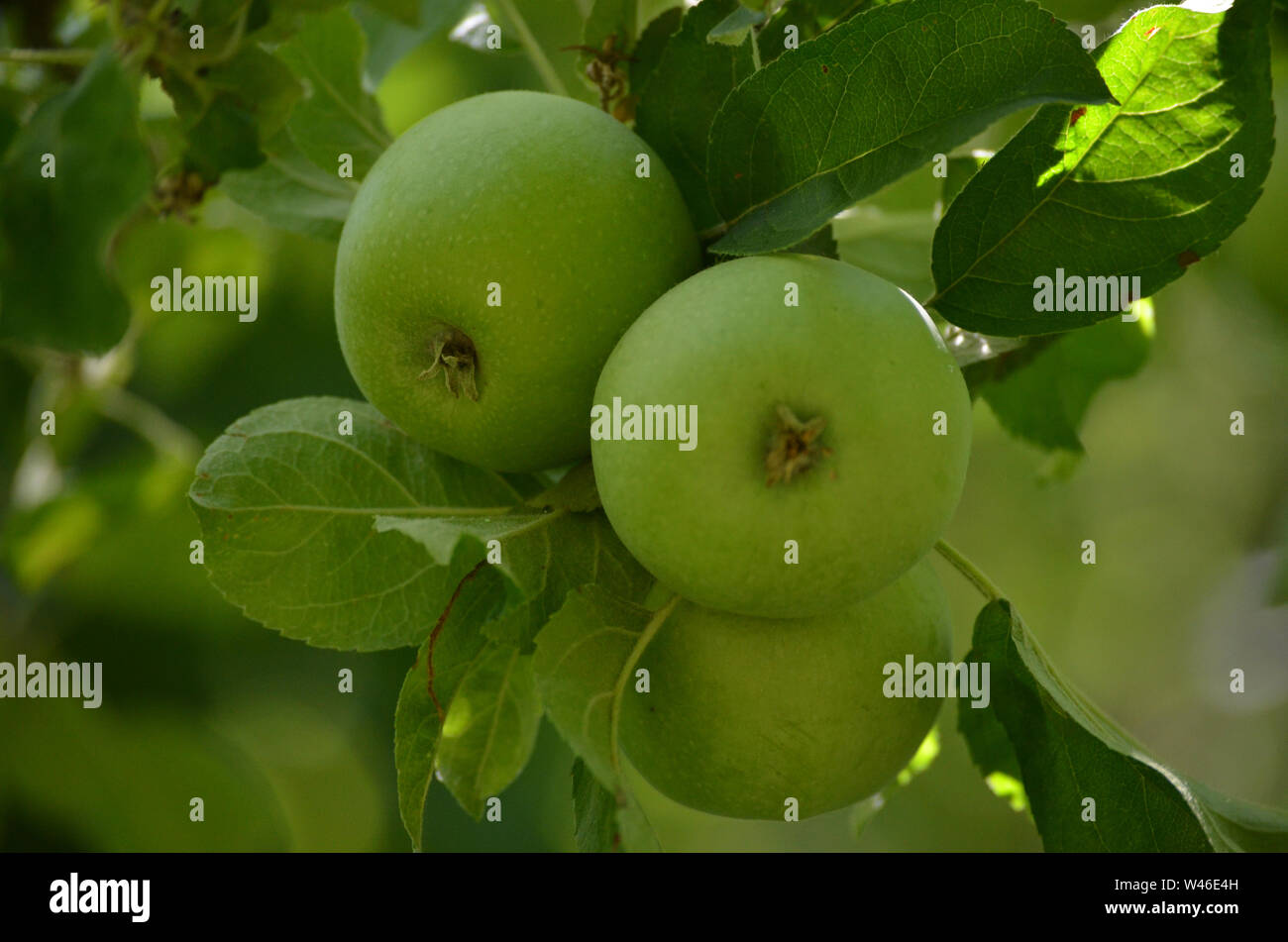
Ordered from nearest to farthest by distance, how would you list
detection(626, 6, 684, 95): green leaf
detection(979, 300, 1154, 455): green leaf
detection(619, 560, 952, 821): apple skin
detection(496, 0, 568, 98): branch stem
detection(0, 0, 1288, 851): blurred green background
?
1. detection(619, 560, 952, 821): apple skin
2. detection(626, 6, 684, 95): green leaf
3. detection(496, 0, 568, 98): branch stem
4. detection(979, 300, 1154, 455): green leaf
5. detection(0, 0, 1288, 851): blurred green background

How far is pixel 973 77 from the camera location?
92cm

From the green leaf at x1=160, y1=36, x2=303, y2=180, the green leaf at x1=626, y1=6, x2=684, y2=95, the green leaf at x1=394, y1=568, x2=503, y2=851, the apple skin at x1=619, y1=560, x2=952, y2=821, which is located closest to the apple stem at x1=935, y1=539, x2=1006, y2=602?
the apple skin at x1=619, y1=560, x2=952, y2=821

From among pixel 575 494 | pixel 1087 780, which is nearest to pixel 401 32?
pixel 575 494

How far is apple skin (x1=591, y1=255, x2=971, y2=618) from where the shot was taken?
88cm

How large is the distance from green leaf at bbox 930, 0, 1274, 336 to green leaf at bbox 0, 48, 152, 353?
79 centimetres

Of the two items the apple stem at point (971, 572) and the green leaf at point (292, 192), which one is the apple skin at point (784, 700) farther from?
the green leaf at point (292, 192)

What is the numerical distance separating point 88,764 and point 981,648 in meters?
1.66

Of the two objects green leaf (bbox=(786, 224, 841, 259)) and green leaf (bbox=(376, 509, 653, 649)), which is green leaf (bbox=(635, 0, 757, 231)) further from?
green leaf (bbox=(376, 509, 653, 649))

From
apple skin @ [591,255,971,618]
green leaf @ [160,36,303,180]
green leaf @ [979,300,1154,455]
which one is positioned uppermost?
green leaf @ [160,36,303,180]

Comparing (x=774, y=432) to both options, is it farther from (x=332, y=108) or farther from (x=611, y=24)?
(x=332, y=108)

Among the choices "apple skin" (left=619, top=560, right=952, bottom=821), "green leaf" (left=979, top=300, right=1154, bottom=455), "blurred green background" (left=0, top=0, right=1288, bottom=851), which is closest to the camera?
"apple skin" (left=619, top=560, right=952, bottom=821)

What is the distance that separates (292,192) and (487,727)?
0.63 m

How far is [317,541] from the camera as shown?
3.68ft

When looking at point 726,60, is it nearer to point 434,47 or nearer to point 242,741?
point 434,47
